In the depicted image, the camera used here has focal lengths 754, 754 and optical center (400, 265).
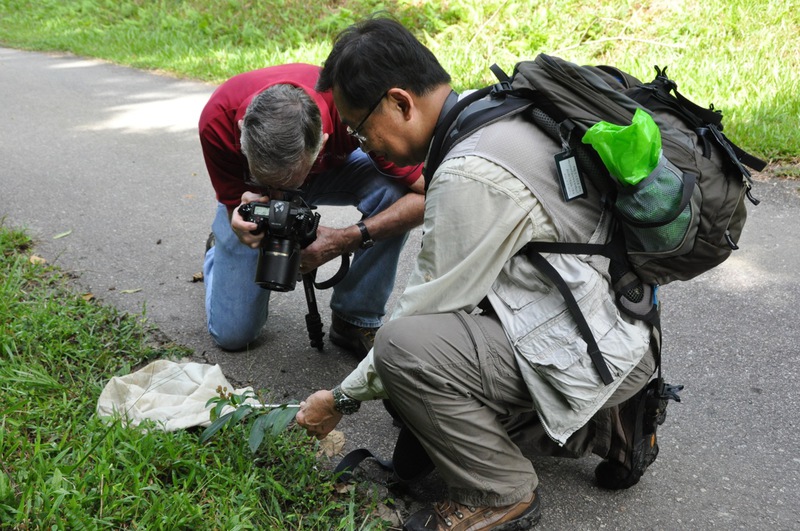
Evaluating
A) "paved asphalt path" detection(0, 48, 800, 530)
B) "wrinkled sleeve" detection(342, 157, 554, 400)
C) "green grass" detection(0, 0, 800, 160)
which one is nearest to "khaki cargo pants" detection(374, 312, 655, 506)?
"wrinkled sleeve" detection(342, 157, 554, 400)

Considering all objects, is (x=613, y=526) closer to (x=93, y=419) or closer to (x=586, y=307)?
(x=586, y=307)

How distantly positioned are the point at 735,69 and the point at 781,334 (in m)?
3.57

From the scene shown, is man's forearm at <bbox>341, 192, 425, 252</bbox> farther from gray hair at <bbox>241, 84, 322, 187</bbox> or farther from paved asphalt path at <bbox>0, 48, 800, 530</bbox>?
paved asphalt path at <bbox>0, 48, 800, 530</bbox>

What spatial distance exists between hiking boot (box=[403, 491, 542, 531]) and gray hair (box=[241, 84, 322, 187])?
4.40 feet

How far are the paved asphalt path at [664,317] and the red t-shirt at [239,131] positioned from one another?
0.79 m

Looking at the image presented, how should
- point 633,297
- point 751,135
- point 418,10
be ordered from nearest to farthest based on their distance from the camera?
point 633,297
point 751,135
point 418,10

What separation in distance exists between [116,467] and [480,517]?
1.15m

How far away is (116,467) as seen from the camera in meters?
2.38

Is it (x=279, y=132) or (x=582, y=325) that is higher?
(x=279, y=132)

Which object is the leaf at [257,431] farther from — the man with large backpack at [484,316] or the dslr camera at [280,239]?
the dslr camera at [280,239]

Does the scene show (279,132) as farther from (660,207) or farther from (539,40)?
(539,40)

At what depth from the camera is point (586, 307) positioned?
2.08 meters

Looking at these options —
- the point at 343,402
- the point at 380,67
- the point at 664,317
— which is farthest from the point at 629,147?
the point at 664,317

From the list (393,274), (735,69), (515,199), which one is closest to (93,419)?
(393,274)
